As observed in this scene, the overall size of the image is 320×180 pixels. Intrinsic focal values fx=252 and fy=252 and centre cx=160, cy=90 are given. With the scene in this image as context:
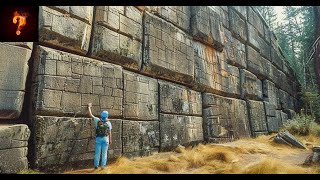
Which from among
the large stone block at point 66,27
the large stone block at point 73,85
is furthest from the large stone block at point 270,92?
the large stone block at point 66,27

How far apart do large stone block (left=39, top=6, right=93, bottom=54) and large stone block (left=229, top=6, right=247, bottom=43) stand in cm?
604

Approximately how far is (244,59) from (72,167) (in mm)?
7516

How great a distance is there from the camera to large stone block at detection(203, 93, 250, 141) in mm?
6973

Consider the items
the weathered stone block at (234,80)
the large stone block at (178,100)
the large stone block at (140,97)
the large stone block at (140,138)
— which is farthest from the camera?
the weathered stone block at (234,80)

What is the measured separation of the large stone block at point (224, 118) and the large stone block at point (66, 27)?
3.87m

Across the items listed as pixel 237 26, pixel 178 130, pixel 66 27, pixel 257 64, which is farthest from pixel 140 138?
pixel 257 64

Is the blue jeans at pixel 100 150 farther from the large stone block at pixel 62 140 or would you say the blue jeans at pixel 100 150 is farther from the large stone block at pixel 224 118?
the large stone block at pixel 224 118

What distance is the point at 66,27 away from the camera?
14.0 ft

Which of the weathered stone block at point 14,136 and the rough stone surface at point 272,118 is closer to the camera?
the weathered stone block at point 14,136

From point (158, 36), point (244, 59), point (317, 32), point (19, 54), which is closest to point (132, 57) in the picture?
point (158, 36)

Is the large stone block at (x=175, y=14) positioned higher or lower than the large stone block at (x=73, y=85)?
higher

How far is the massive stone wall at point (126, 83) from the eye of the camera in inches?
147

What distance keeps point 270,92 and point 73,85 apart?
9187 millimetres

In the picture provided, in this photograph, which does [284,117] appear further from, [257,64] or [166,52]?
[166,52]
